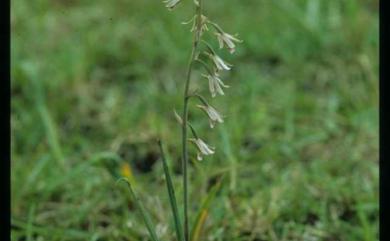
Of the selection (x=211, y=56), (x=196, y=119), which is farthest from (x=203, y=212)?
(x=196, y=119)

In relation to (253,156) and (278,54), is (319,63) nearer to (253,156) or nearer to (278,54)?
(278,54)
